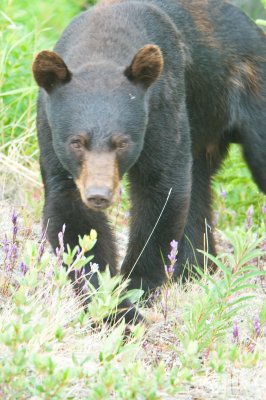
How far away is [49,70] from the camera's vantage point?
16.4 ft

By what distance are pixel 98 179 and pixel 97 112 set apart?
387 mm

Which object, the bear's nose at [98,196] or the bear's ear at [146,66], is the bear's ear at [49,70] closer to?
the bear's ear at [146,66]

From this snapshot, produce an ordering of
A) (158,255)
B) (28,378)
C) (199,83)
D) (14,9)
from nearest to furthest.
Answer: (28,378) < (158,255) < (199,83) < (14,9)

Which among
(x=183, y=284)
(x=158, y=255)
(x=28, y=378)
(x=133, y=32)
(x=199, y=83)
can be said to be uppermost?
(x=133, y=32)

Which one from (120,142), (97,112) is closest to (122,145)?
(120,142)

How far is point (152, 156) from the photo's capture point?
5383mm

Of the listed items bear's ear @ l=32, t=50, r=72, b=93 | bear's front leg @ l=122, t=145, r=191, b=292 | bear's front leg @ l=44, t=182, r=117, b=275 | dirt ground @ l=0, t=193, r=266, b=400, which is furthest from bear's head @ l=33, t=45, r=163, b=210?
dirt ground @ l=0, t=193, r=266, b=400

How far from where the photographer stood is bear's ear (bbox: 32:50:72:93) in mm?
4926

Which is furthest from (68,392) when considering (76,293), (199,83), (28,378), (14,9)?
(14,9)

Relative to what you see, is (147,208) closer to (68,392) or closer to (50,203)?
(50,203)

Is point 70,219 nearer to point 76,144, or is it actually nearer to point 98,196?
point 76,144

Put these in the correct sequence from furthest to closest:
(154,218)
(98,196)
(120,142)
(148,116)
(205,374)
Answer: (154,218) → (148,116) → (120,142) → (98,196) → (205,374)

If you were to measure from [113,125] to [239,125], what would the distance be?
74.8 inches

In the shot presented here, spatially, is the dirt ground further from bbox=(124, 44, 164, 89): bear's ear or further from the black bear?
bbox=(124, 44, 164, 89): bear's ear
